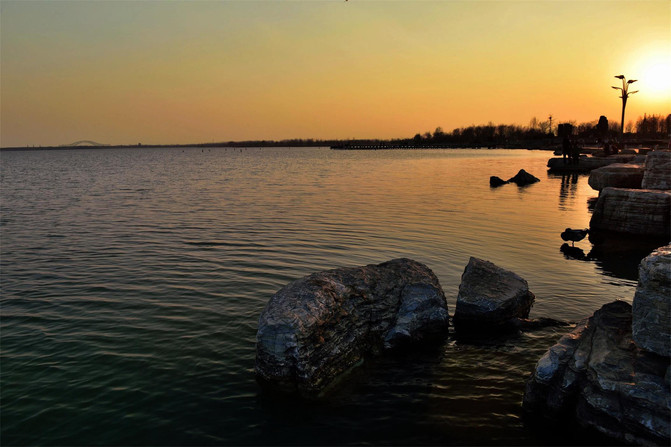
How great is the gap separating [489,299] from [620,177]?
70.4 ft

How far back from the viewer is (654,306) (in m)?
6.35

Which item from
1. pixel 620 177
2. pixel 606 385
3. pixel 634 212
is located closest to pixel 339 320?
pixel 606 385

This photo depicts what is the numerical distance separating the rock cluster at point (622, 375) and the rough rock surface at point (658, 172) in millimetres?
18381

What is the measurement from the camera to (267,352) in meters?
7.71

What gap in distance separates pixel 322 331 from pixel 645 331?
5001mm

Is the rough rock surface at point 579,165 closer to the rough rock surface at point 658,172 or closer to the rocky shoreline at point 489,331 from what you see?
the rough rock surface at point 658,172

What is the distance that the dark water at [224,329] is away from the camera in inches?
273

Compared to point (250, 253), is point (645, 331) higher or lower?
higher

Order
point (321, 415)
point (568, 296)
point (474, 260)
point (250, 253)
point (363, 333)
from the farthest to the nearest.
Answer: point (250, 253) < point (568, 296) < point (474, 260) < point (363, 333) < point (321, 415)

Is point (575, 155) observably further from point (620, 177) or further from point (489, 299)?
point (489, 299)

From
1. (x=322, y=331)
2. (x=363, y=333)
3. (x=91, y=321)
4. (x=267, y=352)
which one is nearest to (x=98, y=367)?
(x=91, y=321)

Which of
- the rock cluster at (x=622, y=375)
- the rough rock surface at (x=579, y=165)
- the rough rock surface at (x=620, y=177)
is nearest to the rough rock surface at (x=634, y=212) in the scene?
the rough rock surface at (x=620, y=177)

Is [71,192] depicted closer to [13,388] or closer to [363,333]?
[13,388]

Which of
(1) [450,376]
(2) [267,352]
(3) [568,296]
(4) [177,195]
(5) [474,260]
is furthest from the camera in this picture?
(4) [177,195]
